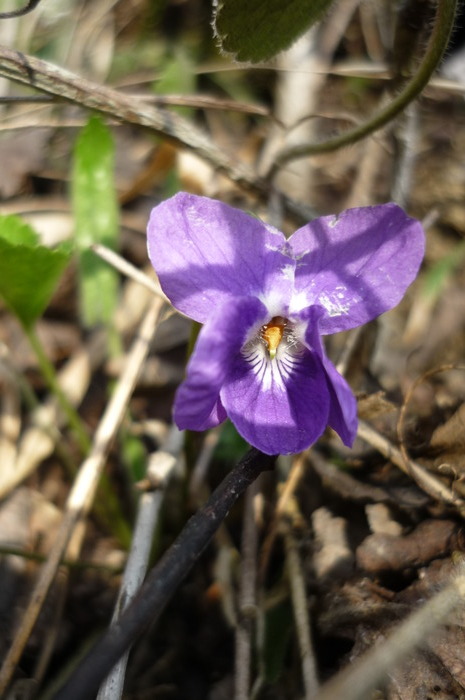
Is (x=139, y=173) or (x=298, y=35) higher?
(x=139, y=173)

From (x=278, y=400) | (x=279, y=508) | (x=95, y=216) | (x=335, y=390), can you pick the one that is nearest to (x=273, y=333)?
(x=278, y=400)

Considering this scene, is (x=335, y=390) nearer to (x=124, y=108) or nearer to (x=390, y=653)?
(x=390, y=653)

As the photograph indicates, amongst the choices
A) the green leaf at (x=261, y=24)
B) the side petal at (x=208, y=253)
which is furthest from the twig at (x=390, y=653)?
the green leaf at (x=261, y=24)

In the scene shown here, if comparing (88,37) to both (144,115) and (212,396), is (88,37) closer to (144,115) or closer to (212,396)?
(144,115)

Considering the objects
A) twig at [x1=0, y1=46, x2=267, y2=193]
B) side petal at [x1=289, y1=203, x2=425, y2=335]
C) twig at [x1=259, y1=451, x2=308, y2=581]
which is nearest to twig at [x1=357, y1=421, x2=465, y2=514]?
twig at [x1=259, y1=451, x2=308, y2=581]

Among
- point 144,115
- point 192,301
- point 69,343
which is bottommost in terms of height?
point 192,301

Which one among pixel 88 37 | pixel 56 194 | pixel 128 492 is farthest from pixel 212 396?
pixel 88 37

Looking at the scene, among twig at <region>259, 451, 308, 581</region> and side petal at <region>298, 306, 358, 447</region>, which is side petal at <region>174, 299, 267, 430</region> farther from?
twig at <region>259, 451, 308, 581</region>
